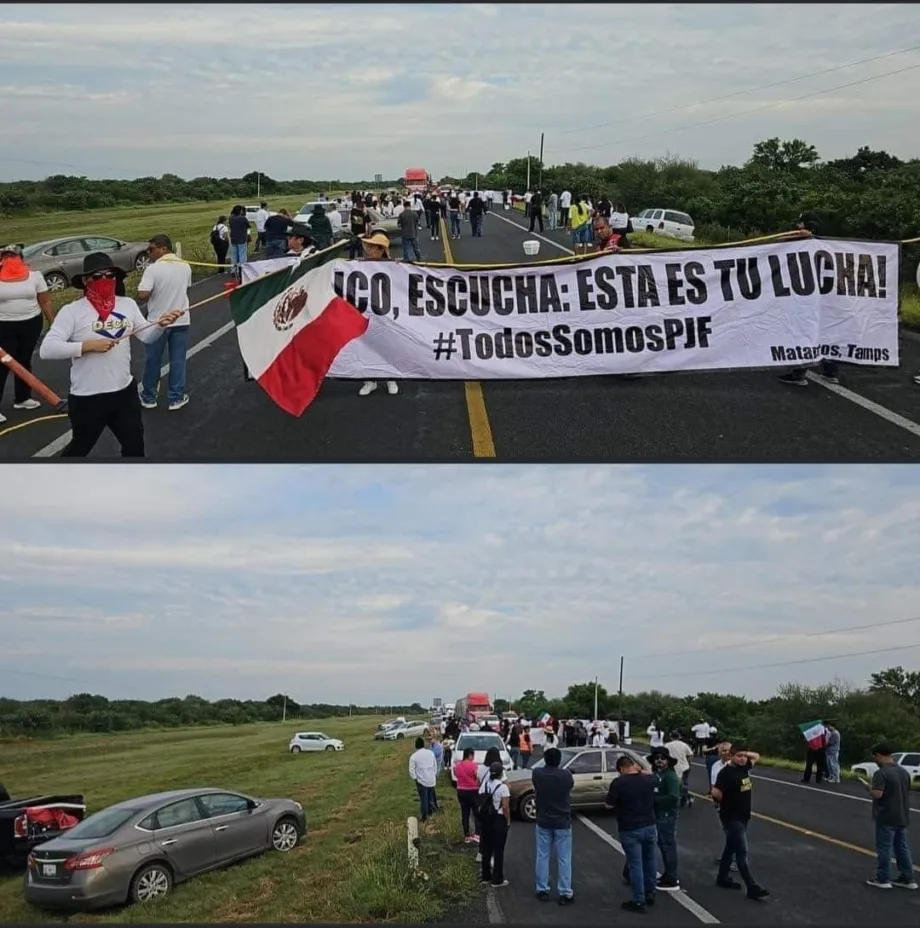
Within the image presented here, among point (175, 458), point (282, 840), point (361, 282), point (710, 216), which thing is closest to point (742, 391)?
point (361, 282)

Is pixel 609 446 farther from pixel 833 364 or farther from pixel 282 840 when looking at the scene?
pixel 282 840

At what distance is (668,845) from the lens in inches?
350

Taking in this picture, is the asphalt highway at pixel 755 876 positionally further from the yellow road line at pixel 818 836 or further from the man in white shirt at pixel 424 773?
the man in white shirt at pixel 424 773

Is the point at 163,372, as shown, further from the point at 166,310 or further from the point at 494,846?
the point at 494,846

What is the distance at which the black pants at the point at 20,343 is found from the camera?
10.7m

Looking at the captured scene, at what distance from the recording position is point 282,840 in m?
11.2

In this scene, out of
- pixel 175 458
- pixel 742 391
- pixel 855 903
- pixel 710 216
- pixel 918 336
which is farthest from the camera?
pixel 710 216

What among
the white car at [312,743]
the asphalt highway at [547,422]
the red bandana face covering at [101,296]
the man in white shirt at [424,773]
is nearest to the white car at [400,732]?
the white car at [312,743]

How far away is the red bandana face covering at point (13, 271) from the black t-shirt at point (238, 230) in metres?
12.5

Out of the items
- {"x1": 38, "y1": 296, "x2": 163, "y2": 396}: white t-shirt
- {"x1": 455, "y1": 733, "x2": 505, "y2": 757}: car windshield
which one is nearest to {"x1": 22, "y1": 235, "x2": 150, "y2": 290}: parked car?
{"x1": 455, "y1": 733, "x2": 505, "y2": 757}: car windshield

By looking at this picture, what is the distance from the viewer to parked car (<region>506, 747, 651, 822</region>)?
1311 cm

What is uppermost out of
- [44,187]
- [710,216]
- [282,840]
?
[44,187]

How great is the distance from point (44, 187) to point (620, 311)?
80029 millimetres

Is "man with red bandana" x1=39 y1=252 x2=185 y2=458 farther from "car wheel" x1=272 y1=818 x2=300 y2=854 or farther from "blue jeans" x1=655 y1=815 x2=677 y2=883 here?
"blue jeans" x1=655 y1=815 x2=677 y2=883
